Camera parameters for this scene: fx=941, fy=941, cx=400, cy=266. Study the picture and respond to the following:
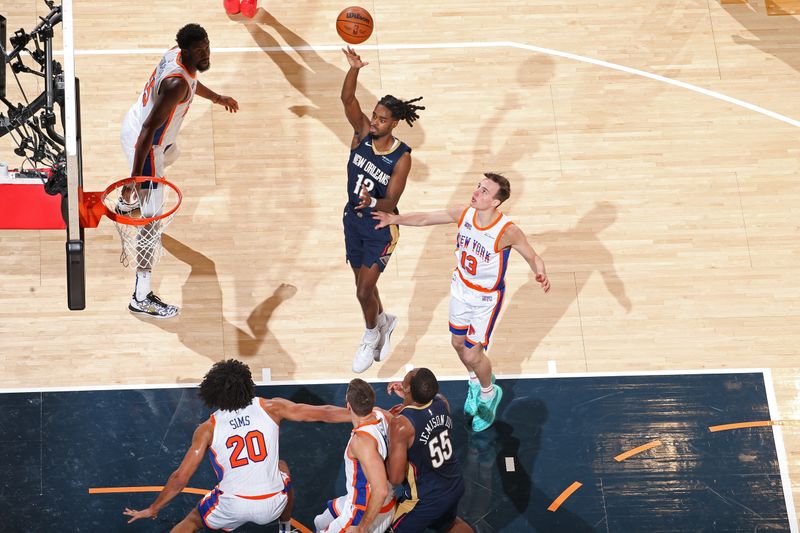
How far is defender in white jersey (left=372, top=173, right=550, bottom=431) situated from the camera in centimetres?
740

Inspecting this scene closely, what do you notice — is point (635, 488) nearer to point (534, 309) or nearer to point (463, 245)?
point (534, 309)

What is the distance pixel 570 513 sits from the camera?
7.75m

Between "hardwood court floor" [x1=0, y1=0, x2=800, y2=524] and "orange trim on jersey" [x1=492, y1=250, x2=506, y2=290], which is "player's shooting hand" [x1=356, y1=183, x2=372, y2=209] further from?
"hardwood court floor" [x1=0, y1=0, x2=800, y2=524]

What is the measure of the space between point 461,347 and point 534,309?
1.31 metres

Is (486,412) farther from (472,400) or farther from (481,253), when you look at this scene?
(481,253)

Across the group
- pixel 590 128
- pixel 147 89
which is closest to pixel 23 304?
pixel 147 89

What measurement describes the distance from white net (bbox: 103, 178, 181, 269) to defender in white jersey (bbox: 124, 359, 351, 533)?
1578 mm

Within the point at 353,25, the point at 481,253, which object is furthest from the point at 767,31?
the point at 481,253

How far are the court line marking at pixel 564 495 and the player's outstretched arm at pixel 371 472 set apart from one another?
5.96 ft

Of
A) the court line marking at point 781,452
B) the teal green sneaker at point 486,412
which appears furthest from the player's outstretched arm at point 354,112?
the court line marking at point 781,452

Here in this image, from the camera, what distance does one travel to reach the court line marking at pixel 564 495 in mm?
7766

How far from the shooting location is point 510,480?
311 inches

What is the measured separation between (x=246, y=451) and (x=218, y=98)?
366 centimetres

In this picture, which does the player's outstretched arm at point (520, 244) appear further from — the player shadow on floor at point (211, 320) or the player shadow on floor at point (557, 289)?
the player shadow on floor at point (211, 320)
